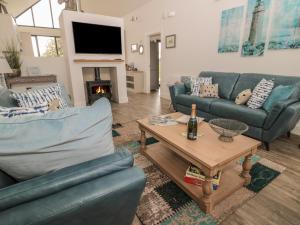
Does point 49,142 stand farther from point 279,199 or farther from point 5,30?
point 5,30

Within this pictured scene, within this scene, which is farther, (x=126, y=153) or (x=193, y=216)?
(x=193, y=216)

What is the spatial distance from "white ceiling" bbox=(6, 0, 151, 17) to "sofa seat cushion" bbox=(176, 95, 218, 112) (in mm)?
3798

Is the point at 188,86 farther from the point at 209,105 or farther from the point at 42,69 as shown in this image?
the point at 42,69

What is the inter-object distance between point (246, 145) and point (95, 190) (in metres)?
1.30

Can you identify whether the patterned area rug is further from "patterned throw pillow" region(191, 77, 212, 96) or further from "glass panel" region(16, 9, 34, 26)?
"glass panel" region(16, 9, 34, 26)

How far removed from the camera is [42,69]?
4.61m

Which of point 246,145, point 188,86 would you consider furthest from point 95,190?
point 188,86

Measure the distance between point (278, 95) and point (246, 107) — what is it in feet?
1.33

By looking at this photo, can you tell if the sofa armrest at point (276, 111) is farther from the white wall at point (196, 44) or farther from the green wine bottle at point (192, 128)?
the green wine bottle at point (192, 128)

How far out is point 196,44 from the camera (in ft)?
13.6

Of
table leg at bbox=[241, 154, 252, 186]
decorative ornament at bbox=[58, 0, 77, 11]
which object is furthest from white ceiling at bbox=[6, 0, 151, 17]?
table leg at bbox=[241, 154, 252, 186]

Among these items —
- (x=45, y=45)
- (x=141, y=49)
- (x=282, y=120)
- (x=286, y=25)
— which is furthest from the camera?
(x=45, y=45)

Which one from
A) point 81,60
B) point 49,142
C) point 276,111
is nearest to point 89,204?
point 49,142

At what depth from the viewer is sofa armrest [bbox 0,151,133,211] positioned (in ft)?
1.92
